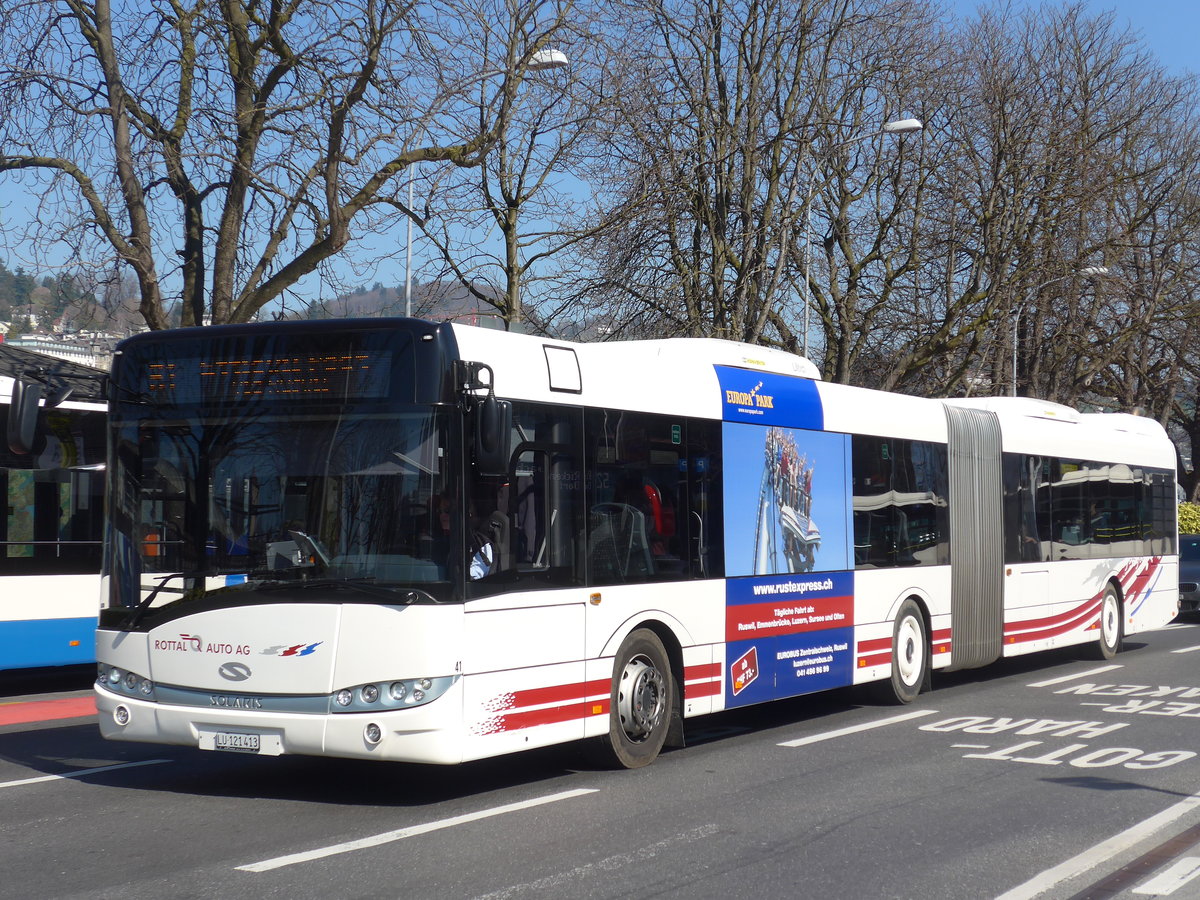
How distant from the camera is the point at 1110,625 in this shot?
739 inches

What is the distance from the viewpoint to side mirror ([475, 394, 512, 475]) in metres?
8.02

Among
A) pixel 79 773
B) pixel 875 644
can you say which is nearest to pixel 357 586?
pixel 79 773

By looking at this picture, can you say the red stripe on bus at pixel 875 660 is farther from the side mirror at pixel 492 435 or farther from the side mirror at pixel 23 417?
the side mirror at pixel 23 417

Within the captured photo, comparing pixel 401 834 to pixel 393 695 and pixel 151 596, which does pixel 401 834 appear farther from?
pixel 151 596

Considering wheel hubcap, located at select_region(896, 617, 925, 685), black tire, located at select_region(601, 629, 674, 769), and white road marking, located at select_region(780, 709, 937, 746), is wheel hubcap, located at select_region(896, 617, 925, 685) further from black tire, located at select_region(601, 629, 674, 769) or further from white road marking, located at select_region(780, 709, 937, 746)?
black tire, located at select_region(601, 629, 674, 769)

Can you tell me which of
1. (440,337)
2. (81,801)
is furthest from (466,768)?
(440,337)

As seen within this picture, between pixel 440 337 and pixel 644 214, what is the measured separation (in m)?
14.5

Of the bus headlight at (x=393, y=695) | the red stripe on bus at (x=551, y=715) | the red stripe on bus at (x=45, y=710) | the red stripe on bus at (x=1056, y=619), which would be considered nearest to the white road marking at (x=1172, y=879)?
the red stripe on bus at (x=551, y=715)

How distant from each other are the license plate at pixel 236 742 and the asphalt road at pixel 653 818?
1.10 feet

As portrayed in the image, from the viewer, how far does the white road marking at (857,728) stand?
37.0 feet

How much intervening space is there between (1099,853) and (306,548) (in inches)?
174

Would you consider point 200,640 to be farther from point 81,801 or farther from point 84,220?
point 84,220

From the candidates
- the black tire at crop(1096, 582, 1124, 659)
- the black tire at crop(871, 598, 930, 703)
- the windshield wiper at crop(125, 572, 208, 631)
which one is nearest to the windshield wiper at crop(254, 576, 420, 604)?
the windshield wiper at crop(125, 572, 208, 631)

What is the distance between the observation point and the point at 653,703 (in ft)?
32.8
